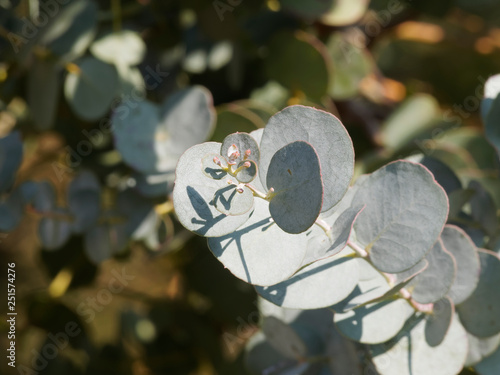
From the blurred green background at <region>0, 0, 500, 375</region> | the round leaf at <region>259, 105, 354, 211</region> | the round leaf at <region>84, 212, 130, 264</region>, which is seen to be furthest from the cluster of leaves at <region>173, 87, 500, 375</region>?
the round leaf at <region>84, 212, 130, 264</region>

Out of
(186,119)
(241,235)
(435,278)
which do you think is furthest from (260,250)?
(186,119)

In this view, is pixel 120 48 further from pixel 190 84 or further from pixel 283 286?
pixel 283 286

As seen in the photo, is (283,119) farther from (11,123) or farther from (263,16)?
(11,123)

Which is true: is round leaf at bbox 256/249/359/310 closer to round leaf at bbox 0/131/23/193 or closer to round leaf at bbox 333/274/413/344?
round leaf at bbox 333/274/413/344

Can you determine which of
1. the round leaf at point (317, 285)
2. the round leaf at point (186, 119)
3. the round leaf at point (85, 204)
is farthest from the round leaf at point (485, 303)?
the round leaf at point (85, 204)

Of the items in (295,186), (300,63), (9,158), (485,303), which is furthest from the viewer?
(300,63)

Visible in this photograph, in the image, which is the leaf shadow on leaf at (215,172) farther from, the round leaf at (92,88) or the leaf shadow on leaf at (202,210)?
the round leaf at (92,88)

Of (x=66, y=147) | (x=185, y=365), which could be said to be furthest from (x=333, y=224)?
(x=185, y=365)
